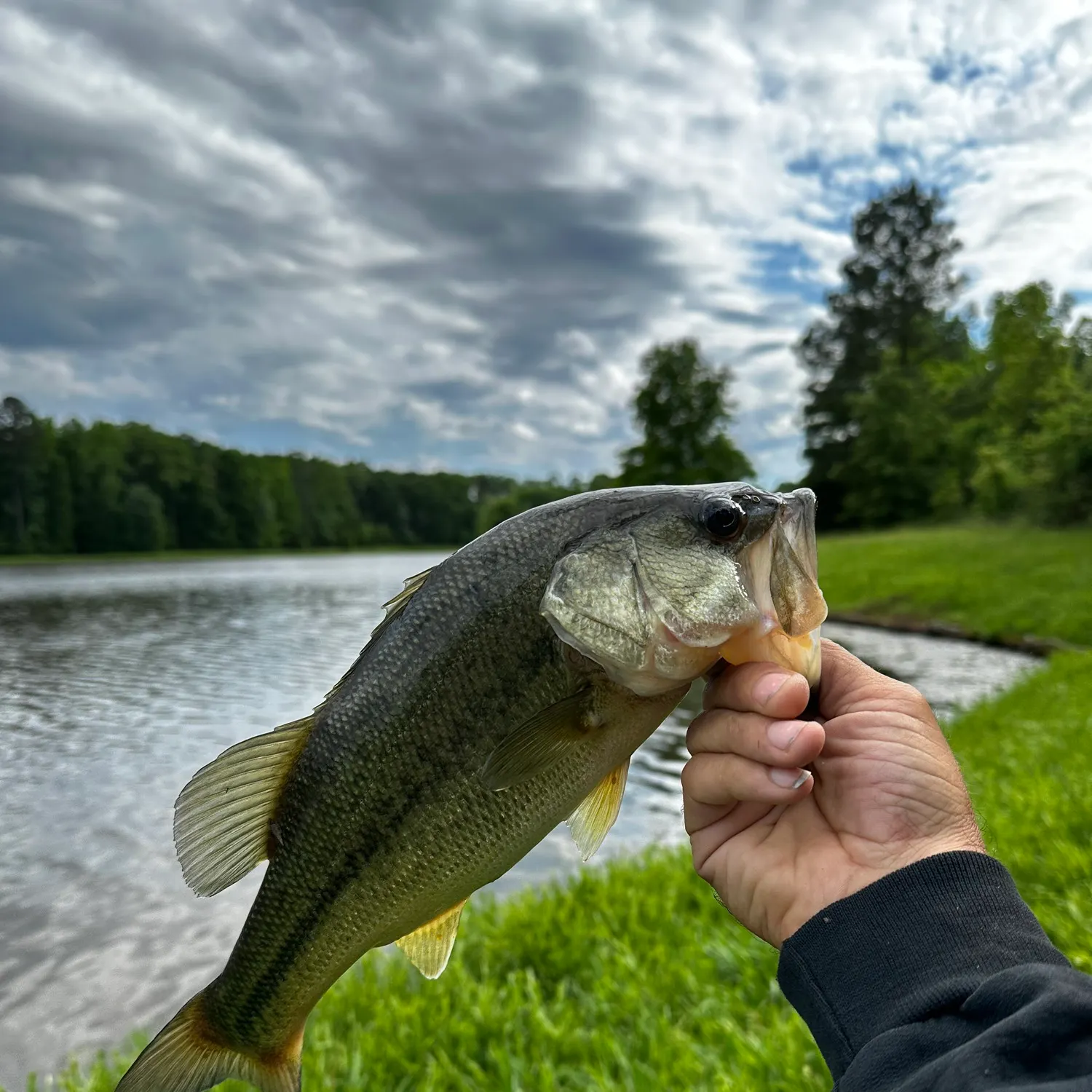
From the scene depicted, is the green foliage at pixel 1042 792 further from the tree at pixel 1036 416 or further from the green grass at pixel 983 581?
the tree at pixel 1036 416

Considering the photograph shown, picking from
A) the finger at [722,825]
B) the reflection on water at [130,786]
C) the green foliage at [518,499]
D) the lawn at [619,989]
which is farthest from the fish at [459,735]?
the green foliage at [518,499]

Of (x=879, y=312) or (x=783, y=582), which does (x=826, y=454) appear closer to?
(x=879, y=312)

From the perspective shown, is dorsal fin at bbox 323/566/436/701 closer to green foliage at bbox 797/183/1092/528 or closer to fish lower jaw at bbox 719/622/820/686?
fish lower jaw at bbox 719/622/820/686

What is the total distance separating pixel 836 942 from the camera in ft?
5.76

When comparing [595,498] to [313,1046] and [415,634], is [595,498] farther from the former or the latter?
[313,1046]

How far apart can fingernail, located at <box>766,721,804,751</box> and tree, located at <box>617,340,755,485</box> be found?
28553 mm

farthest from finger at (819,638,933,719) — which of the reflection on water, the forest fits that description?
the forest

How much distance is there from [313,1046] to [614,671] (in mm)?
3347

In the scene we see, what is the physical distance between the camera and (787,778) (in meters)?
1.83

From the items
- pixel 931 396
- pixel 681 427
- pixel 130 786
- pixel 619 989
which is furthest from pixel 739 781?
pixel 931 396

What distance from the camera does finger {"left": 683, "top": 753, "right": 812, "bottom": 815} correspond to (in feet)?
6.01

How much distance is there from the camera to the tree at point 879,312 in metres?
54.3

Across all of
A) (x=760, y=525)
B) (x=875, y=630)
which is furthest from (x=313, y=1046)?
(x=875, y=630)

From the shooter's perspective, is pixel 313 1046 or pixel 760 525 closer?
pixel 760 525
